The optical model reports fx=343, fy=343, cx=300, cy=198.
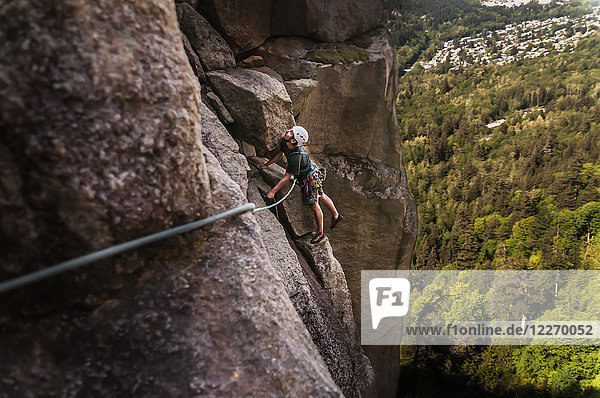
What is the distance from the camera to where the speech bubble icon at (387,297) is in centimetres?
894

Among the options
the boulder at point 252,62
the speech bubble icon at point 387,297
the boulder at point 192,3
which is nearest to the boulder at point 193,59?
the boulder at point 192,3

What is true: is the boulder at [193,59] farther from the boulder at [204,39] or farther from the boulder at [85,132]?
the boulder at [85,132]

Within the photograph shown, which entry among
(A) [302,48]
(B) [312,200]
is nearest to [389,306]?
(B) [312,200]

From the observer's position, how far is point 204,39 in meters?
4.89

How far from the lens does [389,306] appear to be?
9375 millimetres

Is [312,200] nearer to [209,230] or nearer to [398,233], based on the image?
[209,230]

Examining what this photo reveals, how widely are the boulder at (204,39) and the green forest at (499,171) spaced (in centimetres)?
588

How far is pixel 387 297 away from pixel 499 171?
2864 cm

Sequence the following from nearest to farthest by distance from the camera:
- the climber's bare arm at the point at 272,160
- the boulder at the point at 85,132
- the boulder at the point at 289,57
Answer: the boulder at the point at 85,132
the climber's bare arm at the point at 272,160
the boulder at the point at 289,57

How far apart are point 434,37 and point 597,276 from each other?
26.4m

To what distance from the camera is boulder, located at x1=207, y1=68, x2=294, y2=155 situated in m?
4.76

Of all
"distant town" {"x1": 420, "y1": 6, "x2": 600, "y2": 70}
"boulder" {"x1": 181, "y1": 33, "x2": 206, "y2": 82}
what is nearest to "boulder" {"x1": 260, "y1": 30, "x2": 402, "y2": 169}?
"boulder" {"x1": 181, "y1": 33, "x2": 206, "y2": 82}

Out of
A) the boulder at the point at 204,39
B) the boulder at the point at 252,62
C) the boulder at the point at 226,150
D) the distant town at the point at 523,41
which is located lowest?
the boulder at the point at 226,150

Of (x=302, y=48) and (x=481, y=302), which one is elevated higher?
(x=302, y=48)
